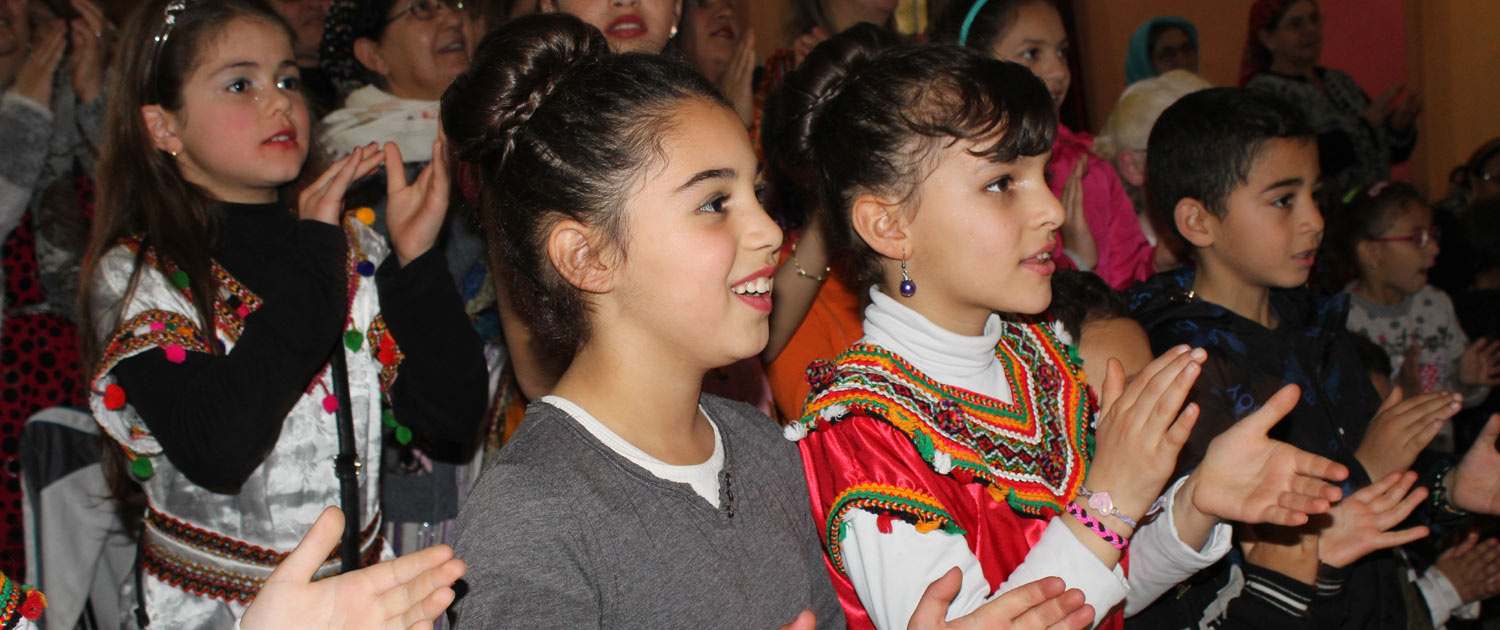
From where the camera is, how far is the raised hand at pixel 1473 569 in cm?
257

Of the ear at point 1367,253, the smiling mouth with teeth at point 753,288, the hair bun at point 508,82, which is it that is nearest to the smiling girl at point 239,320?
the hair bun at point 508,82

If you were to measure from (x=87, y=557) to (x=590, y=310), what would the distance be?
5.63 ft

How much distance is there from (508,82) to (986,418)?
794 mm

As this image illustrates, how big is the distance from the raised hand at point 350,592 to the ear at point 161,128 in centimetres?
119

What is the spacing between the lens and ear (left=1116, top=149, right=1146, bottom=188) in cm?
330

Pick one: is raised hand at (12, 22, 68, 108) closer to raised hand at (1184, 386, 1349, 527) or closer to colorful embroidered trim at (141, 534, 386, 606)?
colorful embroidered trim at (141, 534, 386, 606)

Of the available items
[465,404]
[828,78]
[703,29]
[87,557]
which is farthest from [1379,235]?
[87,557]

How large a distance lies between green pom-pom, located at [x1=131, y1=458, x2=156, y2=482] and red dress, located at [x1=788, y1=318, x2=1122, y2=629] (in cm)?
106

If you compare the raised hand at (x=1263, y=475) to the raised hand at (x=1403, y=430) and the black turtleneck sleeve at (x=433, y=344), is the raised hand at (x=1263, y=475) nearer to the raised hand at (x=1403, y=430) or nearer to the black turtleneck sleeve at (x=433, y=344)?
the raised hand at (x=1403, y=430)

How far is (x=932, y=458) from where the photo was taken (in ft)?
4.84

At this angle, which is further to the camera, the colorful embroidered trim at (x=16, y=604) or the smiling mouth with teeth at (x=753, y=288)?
the smiling mouth with teeth at (x=753, y=288)

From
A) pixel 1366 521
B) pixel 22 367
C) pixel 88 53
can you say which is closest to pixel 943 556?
pixel 1366 521

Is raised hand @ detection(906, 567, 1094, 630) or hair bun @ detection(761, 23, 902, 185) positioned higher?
hair bun @ detection(761, 23, 902, 185)

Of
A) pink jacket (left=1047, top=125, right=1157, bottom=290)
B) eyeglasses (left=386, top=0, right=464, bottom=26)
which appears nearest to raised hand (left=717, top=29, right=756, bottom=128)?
eyeglasses (left=386, top=0, right=464, bottom=26)
